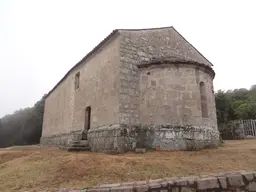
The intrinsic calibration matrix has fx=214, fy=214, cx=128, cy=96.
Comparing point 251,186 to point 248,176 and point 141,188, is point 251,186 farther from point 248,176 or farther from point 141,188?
point 141,188

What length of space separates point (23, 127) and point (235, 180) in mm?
33632

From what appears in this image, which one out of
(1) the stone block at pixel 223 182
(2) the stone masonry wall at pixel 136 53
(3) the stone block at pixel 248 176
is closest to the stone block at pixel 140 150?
(2) the stone masonry wall at pixel 136 53

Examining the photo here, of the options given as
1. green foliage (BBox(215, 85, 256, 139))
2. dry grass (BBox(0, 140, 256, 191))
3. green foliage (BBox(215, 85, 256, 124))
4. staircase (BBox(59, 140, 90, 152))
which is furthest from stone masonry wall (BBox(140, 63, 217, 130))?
green foliage (BBox(215, 85, 256, 124))

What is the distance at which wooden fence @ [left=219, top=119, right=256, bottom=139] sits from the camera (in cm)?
1839

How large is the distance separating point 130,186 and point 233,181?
2.20 meters

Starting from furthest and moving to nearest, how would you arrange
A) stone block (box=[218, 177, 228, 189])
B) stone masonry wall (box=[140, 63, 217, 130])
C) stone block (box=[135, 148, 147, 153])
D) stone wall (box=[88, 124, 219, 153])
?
stone masonry wall (box=[140, 63, 217, 130]) < stone wall (box=[88, 124, 219, 153]) < stone block (box=[135, 148, 147, 153]) < stone block (box=[218, 177, 228, 189])

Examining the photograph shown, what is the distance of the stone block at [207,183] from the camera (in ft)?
14.7

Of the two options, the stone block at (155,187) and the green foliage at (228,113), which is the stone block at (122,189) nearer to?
the stone block at (155,187)

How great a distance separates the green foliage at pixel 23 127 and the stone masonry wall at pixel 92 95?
12486 millimetres

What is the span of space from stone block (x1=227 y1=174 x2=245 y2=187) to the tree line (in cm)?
1827

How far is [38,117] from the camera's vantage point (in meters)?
30.8

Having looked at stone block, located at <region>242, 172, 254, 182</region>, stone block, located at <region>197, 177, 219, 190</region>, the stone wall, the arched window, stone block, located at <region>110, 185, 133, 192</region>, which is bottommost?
stone block, located at <region>110, 185, 133, 192</region>

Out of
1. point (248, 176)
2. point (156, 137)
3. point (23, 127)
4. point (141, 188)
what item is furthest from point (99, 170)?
point (23, 127)

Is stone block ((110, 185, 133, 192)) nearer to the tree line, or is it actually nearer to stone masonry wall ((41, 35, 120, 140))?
stone masonry wall ((41, 35, 120, 140))
